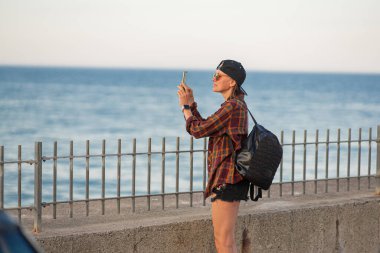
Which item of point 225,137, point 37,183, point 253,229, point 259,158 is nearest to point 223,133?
point 225,137

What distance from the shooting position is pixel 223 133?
5738 millimetres

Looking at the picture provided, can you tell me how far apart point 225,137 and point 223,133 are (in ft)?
0.20

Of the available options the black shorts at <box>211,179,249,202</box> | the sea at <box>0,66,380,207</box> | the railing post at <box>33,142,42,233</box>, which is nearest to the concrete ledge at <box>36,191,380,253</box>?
the railing post at <box>33,142,42,233</box>

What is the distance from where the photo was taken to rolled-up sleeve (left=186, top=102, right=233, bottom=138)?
5648mm

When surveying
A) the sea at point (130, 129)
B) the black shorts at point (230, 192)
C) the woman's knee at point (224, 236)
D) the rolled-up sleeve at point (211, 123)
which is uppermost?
the rolled-up sleeve at point (211, 123)

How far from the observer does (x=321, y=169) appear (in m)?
25.5

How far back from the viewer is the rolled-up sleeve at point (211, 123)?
222 inches

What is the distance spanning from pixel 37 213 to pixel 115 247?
24.2 inches

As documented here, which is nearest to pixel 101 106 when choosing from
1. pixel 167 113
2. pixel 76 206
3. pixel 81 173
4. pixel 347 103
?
pixel 167 113

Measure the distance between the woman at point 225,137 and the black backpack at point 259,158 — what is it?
6cm

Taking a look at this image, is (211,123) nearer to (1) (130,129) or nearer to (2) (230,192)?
(2) (230,192)

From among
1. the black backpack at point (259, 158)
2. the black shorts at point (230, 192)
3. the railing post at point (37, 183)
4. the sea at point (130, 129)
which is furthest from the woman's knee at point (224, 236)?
the sea at point (130, 129)

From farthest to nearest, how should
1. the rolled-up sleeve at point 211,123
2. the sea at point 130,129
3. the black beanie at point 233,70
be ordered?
the sea at point 130,129, the black beanie at point 233,70, the rolled-up sleeve at point 211,123

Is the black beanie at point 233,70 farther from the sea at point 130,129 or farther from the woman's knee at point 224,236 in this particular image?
the sea at point 130,129
